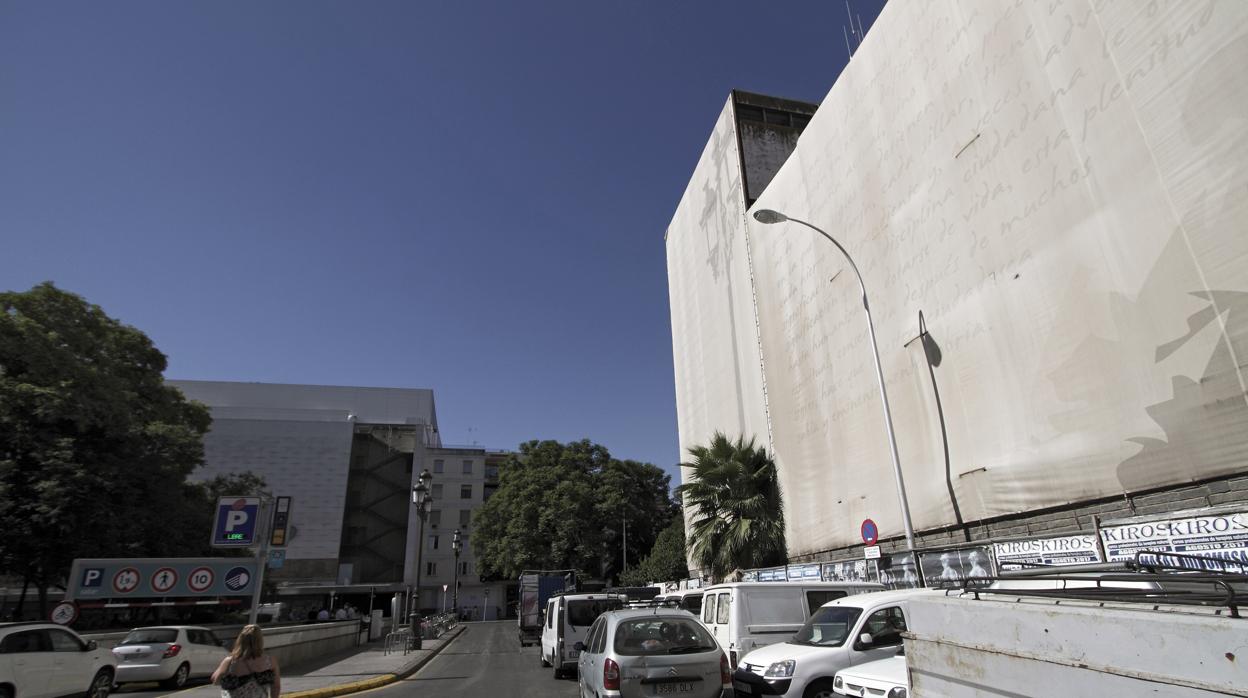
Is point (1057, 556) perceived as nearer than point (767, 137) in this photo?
Yes

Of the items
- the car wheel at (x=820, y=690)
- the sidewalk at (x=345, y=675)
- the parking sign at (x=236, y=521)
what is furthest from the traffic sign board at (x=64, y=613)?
the car wheel at (x=820, y=690)

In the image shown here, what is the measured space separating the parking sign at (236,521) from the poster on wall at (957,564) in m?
17.5

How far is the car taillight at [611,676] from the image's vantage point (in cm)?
691

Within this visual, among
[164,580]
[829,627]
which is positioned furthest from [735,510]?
[164,580]

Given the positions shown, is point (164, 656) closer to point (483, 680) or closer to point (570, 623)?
point (483, 680)

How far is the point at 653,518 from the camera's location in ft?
170

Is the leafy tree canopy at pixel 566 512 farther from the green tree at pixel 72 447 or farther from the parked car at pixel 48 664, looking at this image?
the parked car at pixel 48 664

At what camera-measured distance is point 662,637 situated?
291 inches

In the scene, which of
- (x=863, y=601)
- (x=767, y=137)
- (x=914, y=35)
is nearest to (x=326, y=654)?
(x=863, y=601)

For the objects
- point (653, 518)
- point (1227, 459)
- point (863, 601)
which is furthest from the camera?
point (653, 518)

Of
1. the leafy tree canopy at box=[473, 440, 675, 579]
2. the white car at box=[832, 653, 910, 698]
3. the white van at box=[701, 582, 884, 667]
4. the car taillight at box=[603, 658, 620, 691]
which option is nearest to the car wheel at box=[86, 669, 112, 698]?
the car taillight at box=[603, 658, 620, 691]

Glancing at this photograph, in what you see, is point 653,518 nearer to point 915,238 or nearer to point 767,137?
point 767,137

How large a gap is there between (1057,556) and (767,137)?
25.6 meters

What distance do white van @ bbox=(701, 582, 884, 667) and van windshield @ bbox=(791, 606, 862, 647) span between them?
4.12ft
